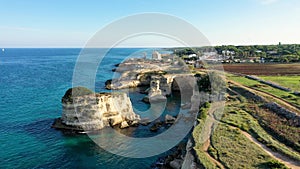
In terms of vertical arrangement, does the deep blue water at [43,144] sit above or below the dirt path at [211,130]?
below

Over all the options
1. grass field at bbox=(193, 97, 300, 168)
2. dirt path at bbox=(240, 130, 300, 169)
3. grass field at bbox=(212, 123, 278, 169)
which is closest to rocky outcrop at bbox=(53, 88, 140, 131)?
grass field at bbox=(193, 97, 300, 168)

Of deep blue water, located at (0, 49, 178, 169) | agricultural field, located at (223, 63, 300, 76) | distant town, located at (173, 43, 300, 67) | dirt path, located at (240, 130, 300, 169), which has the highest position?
distant town, located at (173, 43, 300, 67)

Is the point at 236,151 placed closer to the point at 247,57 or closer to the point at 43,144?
the point at 43,144

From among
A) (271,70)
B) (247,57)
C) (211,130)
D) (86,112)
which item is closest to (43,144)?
(86,112)

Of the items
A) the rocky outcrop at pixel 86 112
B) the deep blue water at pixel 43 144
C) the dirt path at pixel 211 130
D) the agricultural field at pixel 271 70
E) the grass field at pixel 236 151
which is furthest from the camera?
the agricultural field at pixel 271 70

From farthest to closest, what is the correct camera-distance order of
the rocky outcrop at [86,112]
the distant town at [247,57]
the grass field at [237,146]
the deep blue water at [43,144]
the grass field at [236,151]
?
the distant town at [247,57]
the rocky outcrop at [86,112]
the deep blue water at [43,144]
the grass field at [237,146]
the grass field at [236,151]

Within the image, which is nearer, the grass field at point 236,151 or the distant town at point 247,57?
the grass field at point 236,151

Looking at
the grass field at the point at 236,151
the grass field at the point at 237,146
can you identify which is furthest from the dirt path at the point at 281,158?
the grass field at the point at 236,151

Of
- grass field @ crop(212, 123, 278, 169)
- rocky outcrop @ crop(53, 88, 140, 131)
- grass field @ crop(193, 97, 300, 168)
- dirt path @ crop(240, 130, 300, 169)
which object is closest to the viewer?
dirt path @ crop(240, 130, 300, 169)

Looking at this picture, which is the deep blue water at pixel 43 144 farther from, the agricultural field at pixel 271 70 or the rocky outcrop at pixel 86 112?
the agricultural field at pixel 271 70

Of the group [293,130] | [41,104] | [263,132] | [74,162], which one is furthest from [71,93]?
[293,130]

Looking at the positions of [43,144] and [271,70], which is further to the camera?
[271,70]

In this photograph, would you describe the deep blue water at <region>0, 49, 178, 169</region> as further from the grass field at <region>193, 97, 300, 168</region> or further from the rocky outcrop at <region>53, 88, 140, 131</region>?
the grass field at <region>193, 97, 300, 168</region>

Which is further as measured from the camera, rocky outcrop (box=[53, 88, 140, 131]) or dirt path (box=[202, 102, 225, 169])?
rocky outcrop (box=[53, 88, 140, 131])
